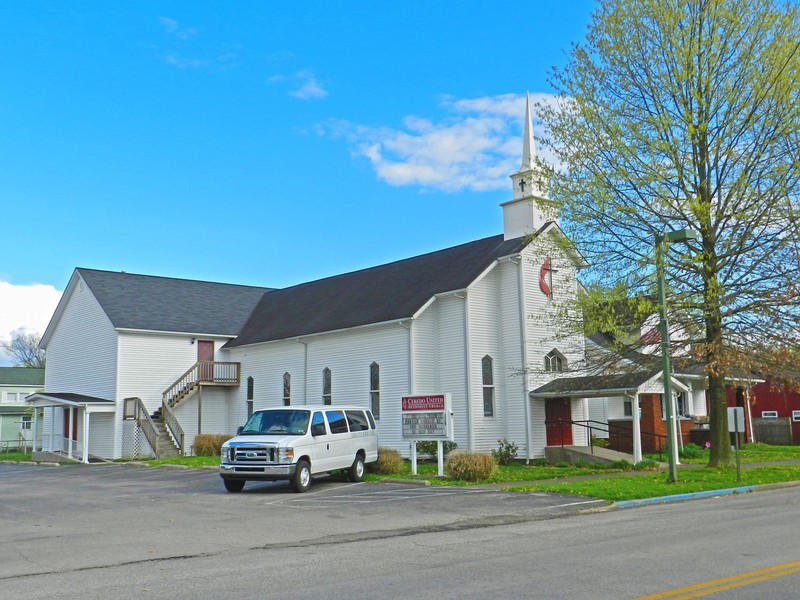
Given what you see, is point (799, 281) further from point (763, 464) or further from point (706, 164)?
point (763, 464)

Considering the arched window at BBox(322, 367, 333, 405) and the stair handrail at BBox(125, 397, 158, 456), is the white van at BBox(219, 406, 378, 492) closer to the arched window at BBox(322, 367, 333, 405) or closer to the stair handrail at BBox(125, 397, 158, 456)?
the arched window at BBox(322, 367, 333, 405)

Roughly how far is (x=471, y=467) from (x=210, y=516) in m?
7.95

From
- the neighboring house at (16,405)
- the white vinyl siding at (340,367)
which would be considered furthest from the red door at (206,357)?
the neighboring house at (16,405)

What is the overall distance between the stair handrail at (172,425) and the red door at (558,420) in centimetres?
1557

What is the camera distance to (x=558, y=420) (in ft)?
95.9

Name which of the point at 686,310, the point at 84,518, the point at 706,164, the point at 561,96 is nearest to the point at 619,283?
the point at 686,310

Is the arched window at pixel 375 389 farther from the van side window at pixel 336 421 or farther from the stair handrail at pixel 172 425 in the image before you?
the stair handrail at pixel 172 425

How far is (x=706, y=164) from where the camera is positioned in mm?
21719

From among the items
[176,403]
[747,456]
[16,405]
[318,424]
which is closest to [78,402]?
[176,403]

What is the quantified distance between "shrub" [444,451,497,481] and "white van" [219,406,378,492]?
2576 mm

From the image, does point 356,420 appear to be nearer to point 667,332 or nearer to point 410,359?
point 410,359

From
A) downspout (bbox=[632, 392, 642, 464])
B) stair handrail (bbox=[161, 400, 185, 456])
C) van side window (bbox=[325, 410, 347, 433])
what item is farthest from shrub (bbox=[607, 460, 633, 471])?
stair handrail (bbox=[161, 400, 185, 456])

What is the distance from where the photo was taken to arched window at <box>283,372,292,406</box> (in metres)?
35.2

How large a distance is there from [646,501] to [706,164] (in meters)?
9.79
